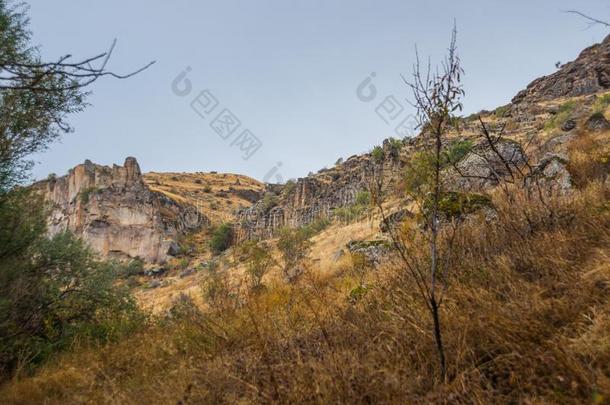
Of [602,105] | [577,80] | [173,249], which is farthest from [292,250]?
[577,80]

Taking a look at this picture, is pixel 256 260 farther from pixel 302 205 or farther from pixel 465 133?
pixel 302 205

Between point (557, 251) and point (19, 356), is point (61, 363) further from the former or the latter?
point (557, 251)

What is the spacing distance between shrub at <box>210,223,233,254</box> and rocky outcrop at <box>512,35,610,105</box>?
1727 inches

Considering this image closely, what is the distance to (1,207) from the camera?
5.39 metres

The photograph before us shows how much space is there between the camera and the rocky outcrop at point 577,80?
41.2 meters

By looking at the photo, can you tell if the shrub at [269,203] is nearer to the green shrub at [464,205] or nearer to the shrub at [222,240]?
the shrub at [222,240]

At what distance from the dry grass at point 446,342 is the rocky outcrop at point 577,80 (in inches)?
1893

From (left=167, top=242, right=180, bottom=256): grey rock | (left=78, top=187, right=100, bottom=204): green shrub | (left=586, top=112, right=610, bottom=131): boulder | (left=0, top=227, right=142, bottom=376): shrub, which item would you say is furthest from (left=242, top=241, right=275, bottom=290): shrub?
(left=78, top=187, right=100, bottom=204): green shrub

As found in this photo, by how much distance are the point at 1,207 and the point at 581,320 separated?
7076 millimetres

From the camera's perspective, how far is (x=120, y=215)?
4991 cm

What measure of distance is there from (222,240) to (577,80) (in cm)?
4975

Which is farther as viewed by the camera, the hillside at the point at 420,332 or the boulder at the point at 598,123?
the boulder at the point at 598,123

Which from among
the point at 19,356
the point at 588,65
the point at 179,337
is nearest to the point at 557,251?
the point at 179,337

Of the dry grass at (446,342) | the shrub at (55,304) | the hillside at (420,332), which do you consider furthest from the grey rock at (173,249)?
the dry grass at (446,342)
